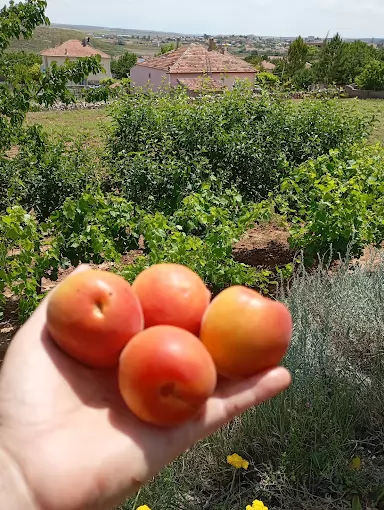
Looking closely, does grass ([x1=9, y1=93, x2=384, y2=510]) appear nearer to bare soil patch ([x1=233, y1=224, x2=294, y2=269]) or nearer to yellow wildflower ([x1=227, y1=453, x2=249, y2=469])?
yellow wildflower ([x1=227, y1=453, x2=249, y2=469])

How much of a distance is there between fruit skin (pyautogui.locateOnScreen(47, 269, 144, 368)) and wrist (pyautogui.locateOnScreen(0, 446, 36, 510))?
0.34m

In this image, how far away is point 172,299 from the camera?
1507 mm

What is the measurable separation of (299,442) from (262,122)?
5015 millimetres

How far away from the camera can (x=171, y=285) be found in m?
1.53

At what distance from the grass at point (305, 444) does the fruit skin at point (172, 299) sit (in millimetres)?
1092

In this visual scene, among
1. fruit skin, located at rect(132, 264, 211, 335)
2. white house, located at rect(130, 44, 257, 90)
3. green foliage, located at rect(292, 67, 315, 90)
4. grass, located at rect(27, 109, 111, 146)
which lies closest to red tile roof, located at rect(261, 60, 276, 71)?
green foliage, located at rect(292, 67, 315, 90)

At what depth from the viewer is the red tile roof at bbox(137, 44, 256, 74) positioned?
31.7 m

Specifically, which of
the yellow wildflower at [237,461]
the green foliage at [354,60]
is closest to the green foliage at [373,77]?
the green foliage at [354,60]

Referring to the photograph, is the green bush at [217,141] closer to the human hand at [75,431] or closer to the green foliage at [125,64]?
the human hand at [75,431]

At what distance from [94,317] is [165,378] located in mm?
267

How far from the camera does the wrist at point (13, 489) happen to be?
1261 mm

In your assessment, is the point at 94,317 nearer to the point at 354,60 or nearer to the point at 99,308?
the point at 99,308

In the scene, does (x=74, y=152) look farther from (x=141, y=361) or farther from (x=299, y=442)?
(x=141, y=361)

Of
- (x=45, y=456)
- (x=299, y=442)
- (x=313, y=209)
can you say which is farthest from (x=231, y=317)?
(x=313, y=209)
